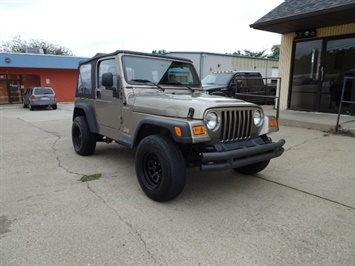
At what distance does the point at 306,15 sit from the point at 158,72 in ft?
17.6

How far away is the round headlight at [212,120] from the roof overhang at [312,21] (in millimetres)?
5816

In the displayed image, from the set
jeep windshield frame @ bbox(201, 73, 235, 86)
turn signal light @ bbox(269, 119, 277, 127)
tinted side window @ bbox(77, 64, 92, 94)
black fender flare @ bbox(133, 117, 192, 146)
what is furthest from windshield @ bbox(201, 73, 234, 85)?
black fender flare @ bbox(133, 117, 192, 146)

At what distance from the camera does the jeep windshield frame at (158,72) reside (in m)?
4.42

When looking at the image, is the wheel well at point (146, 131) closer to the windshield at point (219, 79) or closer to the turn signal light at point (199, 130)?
the turn signal light at point (199, 130)

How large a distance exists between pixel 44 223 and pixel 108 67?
2.71 m

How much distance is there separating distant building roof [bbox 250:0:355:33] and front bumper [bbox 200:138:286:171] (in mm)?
5351

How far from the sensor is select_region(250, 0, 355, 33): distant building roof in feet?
23.9

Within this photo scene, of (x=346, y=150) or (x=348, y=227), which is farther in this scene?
(x=346, y=150)

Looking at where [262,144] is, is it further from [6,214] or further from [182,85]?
[6,214]

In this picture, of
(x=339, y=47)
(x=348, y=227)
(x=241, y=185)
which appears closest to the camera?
(x=348, y=227)

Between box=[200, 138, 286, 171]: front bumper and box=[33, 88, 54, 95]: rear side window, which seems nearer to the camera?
box=[200, 138, 286, 171]: front bumper

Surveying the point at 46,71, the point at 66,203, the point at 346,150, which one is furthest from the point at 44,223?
the point at 46,71

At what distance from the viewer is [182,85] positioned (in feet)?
15.9

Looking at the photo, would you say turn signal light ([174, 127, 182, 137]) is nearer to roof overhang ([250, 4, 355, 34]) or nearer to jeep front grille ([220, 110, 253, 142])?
jeep front grille ([220, 110, 253, 142])
